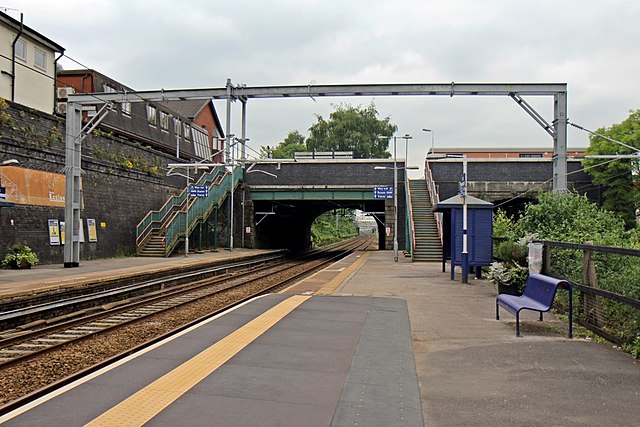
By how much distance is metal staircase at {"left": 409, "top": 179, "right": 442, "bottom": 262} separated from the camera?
29.0 metres

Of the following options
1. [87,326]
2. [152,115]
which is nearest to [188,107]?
[152,115]

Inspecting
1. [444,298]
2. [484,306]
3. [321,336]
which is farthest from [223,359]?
[444,298]

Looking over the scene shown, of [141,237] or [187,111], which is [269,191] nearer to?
[141,237]

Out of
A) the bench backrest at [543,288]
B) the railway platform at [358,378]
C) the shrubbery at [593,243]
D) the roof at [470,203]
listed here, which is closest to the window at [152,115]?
the roof at [470,203]

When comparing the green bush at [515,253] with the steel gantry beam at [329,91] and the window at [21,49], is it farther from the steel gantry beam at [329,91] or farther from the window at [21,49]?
the window at [21,49]

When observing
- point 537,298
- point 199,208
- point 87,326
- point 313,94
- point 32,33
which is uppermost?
point 32,33

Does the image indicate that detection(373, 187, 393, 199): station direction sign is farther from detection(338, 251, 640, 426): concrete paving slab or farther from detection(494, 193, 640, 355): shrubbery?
detection(338, 251, 640, 426): concrete paving slab

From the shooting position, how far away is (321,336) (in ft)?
26.3

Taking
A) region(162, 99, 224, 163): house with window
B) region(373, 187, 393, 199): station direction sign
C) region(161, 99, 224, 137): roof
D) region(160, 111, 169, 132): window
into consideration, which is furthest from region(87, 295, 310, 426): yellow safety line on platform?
region(161, 99, 224, 137): roof

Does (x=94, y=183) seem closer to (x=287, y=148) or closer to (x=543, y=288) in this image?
(x=543, y=288)

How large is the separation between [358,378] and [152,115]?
45.1 metres

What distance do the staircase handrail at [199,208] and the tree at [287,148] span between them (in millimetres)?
41046

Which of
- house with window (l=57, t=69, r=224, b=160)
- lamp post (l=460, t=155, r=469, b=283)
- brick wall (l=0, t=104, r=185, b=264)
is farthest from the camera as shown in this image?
house with window (l=57, t=69, r=224, b=160)

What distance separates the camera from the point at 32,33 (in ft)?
102
